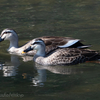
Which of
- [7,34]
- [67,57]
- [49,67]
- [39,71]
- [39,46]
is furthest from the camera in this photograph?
[7,34]

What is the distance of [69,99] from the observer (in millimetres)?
8055

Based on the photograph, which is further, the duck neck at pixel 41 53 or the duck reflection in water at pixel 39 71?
the duck neck at pixel 41 53

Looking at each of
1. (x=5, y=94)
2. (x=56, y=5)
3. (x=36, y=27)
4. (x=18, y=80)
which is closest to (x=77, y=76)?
(x=18, y=80)

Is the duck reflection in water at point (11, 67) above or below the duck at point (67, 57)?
below

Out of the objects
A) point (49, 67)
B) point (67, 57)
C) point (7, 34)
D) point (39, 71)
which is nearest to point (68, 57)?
point (67, 57)

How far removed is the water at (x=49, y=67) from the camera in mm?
8594

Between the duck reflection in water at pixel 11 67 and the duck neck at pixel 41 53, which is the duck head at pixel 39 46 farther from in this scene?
the duck reflection in water at pixel 11 67

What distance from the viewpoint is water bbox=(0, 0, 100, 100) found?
8.59 m

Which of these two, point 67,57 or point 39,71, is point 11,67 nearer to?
point 39,71

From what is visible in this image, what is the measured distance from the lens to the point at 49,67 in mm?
10977

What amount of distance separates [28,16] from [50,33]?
14.0 feet

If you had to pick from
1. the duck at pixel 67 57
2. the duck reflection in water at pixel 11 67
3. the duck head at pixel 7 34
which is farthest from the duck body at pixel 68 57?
the duck head at pixel 7 34

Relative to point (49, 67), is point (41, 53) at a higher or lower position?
higher

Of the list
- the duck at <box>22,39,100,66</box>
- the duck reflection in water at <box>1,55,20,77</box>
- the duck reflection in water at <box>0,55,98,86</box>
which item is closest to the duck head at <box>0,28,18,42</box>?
the duck reflection in water at <box>1,55,20,77</box>
